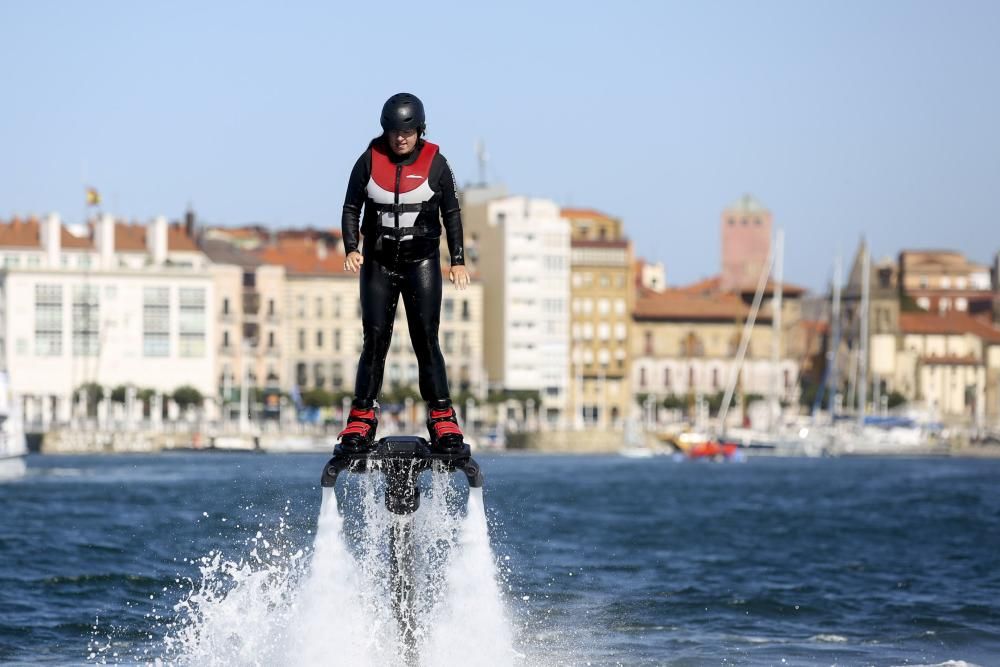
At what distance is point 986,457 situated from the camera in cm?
18588

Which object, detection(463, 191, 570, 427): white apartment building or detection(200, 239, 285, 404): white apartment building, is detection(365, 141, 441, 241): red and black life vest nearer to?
detection(200, 239, 285, 404): white apartment building

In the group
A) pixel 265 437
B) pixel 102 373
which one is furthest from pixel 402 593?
pixel 102 373

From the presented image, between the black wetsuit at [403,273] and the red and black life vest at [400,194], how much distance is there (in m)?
0.03

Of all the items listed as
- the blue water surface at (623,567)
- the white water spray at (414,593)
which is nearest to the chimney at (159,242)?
the blue water surface at (623,567)

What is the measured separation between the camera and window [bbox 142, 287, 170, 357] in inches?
6284

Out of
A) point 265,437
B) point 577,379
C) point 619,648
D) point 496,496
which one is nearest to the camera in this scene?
point 619,648

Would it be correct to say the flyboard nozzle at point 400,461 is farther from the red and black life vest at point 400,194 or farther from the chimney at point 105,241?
the chimney at point 105,241

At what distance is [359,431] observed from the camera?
17.3 metres

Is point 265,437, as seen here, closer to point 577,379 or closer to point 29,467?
point 29,467

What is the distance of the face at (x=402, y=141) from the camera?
55.8ft

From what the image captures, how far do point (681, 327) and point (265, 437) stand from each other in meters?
61.0

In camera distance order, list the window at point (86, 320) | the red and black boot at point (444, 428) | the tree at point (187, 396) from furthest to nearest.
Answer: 1. the window at point (86, 320)
2. the tree at point (187, 396)
3. the red and black boot at point (444, 428)

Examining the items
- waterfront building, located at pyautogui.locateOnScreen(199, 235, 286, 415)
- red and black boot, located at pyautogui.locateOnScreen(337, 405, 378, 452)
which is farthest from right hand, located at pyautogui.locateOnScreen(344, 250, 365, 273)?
waterfront building, located at pyautogui.locateOnScreen(199, 235, 286, 415)

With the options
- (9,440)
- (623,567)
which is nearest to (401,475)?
(623,567)
